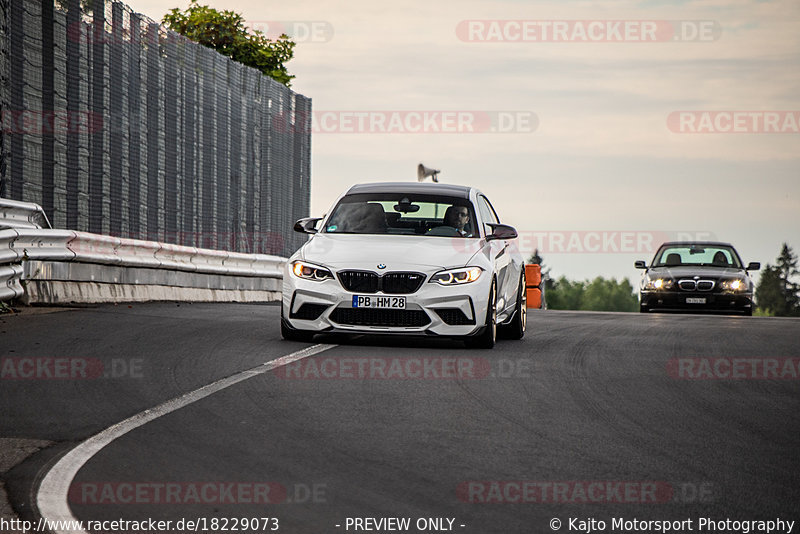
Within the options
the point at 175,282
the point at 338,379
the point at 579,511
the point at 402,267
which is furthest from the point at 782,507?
the point at 175,282

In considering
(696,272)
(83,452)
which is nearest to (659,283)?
(696,272)

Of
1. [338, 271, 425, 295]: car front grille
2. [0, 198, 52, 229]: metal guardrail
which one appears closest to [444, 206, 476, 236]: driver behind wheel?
[338, 271, 425, 295]: car front grille

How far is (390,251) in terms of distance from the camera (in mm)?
11641

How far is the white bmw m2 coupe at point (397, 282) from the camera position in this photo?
11344mm

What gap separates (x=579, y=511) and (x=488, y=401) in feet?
9.60

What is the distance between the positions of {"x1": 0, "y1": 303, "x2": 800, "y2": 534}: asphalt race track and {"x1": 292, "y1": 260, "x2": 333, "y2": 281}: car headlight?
71 cm

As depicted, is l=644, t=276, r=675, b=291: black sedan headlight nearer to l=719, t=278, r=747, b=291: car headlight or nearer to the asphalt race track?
l=719, t=278, r=747, b=291: car headlight

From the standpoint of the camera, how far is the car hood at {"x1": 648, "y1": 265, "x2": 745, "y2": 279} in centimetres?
2331

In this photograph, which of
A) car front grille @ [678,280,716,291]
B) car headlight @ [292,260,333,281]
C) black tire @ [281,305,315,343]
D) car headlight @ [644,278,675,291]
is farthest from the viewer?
car headlight @ [644,278,675,291]

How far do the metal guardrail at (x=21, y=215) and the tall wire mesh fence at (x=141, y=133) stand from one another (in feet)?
0.75

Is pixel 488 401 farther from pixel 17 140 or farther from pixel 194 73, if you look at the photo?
pixel 194 73

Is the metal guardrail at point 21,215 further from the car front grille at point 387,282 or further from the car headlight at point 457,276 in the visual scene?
the car headlight at point 457,276

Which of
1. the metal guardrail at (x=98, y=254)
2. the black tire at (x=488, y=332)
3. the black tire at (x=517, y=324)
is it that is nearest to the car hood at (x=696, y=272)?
the metal guardrail at (x=98, y=254)

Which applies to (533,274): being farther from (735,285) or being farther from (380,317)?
(380,317)
